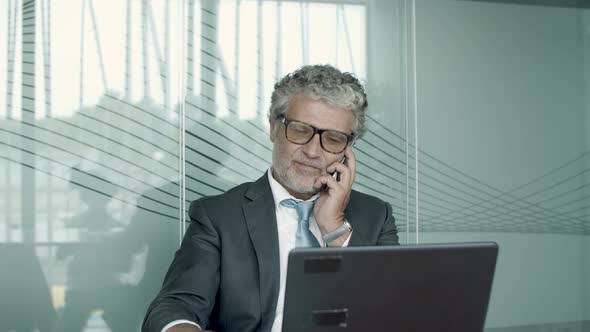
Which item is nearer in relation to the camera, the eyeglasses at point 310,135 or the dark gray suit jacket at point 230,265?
the dark gray suit jacket at point 230,265

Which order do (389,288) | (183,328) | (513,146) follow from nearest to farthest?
(389,288) < (183,328) < (513,146)

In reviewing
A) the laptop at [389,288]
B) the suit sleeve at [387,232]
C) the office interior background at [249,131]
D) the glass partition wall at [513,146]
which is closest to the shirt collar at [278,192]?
the suit sleeve at [387,232]

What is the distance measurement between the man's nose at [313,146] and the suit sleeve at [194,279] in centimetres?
45

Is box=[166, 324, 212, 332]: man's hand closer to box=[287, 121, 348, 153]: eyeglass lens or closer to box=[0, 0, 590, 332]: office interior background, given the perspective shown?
box=[287, 121, 348, 153]: eyeglass lens

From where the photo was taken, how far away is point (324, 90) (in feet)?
8.34

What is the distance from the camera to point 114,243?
135 inches

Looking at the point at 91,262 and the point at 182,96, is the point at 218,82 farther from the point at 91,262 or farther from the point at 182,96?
the point at 91,262

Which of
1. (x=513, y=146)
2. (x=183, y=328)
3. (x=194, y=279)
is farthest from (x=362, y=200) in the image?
(x=513, y=146)

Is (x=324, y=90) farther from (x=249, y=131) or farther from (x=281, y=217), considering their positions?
(x=249, y=131)

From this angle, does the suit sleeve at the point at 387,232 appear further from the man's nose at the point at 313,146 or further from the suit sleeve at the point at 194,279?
the suit sleeve at the point at 194,279

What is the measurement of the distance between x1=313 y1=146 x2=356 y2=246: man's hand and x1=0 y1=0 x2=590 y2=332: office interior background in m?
1.24

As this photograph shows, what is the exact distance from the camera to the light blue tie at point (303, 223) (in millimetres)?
2447

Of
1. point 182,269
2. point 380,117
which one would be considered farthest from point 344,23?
point 182,269

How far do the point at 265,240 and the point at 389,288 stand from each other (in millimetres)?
1115
